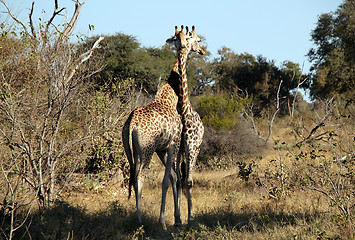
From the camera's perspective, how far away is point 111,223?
634 cm

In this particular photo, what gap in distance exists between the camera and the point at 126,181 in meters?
10.6

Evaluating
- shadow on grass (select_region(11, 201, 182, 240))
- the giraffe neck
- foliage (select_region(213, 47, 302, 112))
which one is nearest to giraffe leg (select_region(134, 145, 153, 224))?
shadow on grass (select_region(11, 201, 182, 240))

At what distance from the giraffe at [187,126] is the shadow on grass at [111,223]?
0.74 m

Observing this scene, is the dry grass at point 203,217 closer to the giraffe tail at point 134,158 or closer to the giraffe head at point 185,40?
the giraffe tail at point 134,158

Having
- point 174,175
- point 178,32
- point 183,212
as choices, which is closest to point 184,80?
point 178,32

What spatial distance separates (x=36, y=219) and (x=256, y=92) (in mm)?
29263

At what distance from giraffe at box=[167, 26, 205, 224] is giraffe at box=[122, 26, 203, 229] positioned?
18cm

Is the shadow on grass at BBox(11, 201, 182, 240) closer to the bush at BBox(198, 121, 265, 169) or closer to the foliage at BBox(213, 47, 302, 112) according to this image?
the bush at BBox(198, 121, 265, 169)

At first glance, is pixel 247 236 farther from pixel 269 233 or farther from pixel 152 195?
pixel 152 195

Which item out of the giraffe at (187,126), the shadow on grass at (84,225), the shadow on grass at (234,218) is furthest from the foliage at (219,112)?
the shadow on grass at (84,225)

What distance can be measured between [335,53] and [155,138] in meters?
22.8

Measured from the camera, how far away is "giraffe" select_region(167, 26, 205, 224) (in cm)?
758

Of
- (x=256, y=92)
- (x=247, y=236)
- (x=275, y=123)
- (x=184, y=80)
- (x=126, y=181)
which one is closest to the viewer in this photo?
(x=247, y=236)

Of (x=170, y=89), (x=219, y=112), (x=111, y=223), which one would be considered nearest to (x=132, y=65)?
(x=219, y=112)
